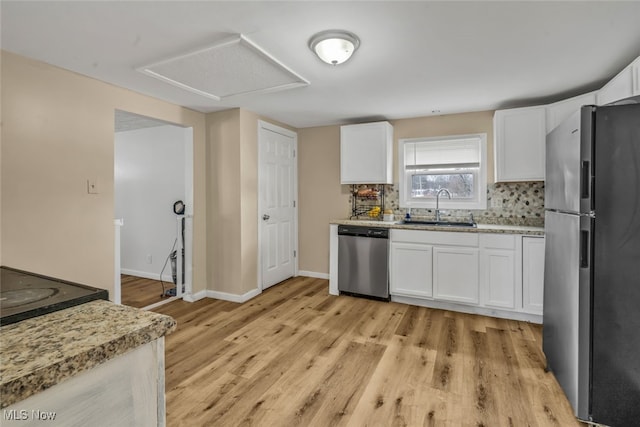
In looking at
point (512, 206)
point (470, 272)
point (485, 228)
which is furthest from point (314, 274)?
point (512, 206)

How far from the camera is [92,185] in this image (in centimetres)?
279

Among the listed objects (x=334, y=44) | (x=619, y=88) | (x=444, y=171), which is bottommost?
(x=444, y=171)

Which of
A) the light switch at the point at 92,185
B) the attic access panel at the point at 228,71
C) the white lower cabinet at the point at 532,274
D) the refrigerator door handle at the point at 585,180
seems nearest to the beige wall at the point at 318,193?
the attic access panel at the point at 228,71

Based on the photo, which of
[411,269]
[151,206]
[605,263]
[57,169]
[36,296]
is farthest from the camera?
[151,206]

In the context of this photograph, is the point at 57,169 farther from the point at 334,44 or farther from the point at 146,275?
the point at 146,275

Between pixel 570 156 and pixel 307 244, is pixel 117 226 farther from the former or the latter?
pixel 570 156

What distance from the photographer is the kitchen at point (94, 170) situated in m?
2.33

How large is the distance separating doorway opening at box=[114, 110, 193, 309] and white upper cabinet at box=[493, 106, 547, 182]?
373 cm

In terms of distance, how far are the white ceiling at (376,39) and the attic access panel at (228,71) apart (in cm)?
6

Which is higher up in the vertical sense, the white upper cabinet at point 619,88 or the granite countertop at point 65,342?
the white upper cabinet at point 619,88

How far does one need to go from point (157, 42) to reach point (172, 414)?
2.31 meters

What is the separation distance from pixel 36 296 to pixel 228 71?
211cm

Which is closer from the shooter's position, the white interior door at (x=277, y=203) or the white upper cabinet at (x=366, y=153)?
the white upper cabinet at (x=366, y=153)

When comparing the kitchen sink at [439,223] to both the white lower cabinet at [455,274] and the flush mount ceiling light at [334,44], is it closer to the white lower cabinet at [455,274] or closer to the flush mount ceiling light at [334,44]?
the white lower cabinet at [455,274]
